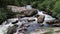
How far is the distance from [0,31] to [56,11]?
7.64 meters

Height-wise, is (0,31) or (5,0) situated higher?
(5,0)

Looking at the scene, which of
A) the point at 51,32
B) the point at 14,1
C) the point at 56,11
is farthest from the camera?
the point at 14,1

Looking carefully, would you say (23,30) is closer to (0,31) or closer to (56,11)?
(0,31)

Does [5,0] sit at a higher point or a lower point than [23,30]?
higher

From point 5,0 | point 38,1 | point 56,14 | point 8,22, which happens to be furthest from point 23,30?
point 38,1

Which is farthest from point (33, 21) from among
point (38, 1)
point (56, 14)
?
point (38, 1)

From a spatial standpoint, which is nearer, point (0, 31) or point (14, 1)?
point (0, 31)

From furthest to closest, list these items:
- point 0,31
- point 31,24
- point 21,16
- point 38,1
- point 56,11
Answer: point 38,1 < point 21,16 < point 56,11 < point 31,24 < point 0,31

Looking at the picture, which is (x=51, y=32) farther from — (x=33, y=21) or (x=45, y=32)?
(x=33, y=21)

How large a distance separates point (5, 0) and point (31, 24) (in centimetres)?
601

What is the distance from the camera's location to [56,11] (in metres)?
23.5

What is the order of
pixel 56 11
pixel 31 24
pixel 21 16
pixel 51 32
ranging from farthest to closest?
pixel 21 16
pixel 56 11
pixel 31 24
pixel 51 32

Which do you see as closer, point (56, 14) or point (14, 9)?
point (56, 14)

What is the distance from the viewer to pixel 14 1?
2906cm
